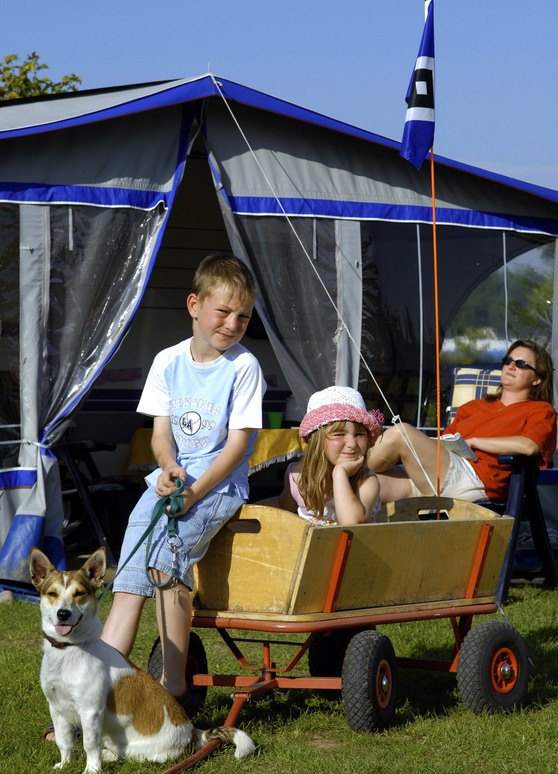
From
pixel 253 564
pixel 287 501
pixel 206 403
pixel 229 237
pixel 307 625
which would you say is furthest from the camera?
pixel 229 237

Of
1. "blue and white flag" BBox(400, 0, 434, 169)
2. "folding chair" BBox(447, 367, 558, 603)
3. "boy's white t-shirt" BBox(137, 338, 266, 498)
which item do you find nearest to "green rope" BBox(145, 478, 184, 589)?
"boy's white t-shirt" BBox(137, 338, 266, 498)

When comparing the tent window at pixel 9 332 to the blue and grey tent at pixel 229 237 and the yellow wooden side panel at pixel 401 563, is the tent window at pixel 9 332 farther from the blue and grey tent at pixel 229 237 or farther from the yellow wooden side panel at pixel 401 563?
the yellow wooden side panel at pixel 401 563

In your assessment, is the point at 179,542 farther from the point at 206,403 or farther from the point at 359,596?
the point at 359,596

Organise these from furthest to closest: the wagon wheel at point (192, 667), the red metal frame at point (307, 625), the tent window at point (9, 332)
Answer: the tent window at point (9, 332)
the wagon wheel at point (192, 667)
the red metal frame at point (307, 625)

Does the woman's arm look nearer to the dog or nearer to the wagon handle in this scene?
the wagon handle

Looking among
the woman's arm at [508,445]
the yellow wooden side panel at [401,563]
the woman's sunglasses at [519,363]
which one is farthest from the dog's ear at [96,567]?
the woman's sunglasses at [519,363]

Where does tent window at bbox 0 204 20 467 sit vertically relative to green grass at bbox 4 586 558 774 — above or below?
above

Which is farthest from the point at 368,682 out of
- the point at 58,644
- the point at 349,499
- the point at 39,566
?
the point at 39,566

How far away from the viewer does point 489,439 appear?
5719 mm

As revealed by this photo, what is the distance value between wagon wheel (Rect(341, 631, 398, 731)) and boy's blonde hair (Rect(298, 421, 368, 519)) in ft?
1.87

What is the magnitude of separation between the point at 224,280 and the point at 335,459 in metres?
0.80

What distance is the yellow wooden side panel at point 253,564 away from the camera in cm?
317

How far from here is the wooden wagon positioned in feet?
10.4

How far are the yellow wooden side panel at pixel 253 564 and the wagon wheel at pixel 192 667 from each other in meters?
0.22
